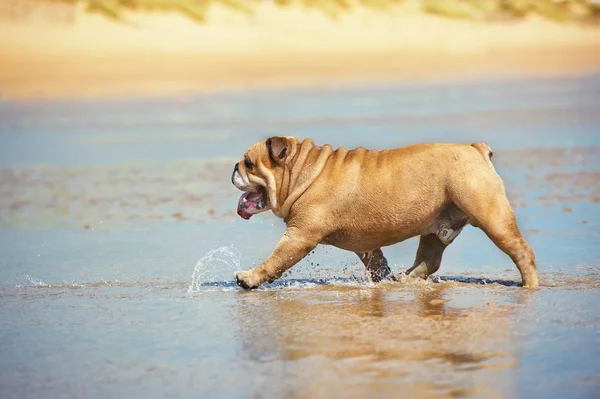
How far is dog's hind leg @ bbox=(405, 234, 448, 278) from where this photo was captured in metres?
9.07

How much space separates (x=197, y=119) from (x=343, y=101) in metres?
4.16

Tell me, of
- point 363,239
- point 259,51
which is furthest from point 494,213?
point 259,51

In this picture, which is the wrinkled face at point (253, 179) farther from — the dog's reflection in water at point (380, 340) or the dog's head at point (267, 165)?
the dog's reflection in water at point (380, 340)

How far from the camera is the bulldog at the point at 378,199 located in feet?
27.7

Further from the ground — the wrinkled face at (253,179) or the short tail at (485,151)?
the short tail at (485,151)

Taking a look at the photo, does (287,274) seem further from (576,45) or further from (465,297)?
(576,45)

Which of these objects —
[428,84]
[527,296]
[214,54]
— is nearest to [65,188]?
[527,296]

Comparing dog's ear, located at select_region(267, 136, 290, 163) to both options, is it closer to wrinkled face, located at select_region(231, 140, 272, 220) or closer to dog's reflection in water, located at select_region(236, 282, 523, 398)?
wrinkled face, located at select_region(231, 140, 272, 220)

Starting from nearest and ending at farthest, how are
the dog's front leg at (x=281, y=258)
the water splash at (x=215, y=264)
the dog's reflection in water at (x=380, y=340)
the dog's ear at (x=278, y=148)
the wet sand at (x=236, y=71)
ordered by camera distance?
the dog's reflection in water at (x=380, y=340)
the dog's front leg at (x=281, y=258)
the dog's ear at (x=278, y=148)
the water splash at (x=215, y=264)
the wet sand at (x=236, y=71)

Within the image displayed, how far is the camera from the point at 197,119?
2384cm

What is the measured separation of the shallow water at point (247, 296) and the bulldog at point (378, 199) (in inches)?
11.2

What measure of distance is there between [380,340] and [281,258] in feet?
6.26

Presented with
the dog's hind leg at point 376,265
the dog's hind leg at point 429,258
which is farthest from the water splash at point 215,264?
the dog's hind leg at point 429,258

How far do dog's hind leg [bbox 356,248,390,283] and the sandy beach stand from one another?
20117 millimetres
